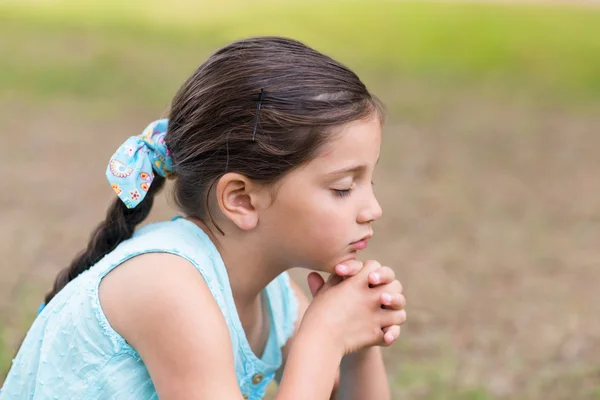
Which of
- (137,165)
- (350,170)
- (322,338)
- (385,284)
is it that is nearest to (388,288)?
(385,284)

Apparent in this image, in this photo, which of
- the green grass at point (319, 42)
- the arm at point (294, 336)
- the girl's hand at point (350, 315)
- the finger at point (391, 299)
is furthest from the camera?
the green grass at point (319, 42)

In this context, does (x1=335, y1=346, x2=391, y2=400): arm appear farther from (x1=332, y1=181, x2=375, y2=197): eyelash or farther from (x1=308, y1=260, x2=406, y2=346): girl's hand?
(x1=332, y1=181, x2=375, y2=197): eyelash

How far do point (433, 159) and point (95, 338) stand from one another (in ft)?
18.9

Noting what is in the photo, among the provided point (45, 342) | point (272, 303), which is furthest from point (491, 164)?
point (45, 342)

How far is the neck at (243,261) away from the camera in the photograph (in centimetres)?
225

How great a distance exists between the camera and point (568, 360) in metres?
3.63

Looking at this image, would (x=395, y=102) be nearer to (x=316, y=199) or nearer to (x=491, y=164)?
(x=491, y=164)

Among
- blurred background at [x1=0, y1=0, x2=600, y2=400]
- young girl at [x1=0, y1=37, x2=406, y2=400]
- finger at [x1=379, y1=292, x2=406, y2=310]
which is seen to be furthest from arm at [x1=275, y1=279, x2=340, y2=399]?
blurred background at [x1=0, y1=0, x2=600, y2=400]

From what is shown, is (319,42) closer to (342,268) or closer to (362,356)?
(362,356)

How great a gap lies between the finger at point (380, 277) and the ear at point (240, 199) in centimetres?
36

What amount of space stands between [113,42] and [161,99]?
3749 millimetres

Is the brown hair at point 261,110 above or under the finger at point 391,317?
above

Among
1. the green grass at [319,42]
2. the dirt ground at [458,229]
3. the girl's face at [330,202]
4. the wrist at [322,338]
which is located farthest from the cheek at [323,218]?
the green grass at [319,42]

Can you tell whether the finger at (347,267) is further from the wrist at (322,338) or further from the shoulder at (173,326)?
the shoulder at (173,326)
